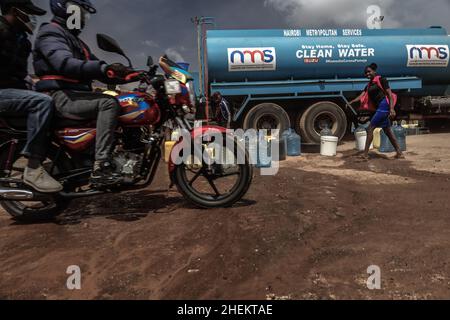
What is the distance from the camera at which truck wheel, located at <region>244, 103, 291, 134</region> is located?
931 cm

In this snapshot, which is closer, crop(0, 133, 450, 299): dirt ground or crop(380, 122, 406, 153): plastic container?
crop(0, 133, 450, 299): dirt ground

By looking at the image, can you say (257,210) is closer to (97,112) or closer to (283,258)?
(283,258)

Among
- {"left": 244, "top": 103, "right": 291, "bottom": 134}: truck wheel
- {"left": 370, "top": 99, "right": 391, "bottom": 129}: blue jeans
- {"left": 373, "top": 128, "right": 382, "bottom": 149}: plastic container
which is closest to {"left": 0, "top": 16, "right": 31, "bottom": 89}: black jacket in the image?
{"left": 370, "top": 99, "right": 391, "bottom": 129}: blue jeans

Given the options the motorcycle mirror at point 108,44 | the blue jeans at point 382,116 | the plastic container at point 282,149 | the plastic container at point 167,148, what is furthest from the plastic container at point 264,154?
the motorcycle mirror at point 108,44

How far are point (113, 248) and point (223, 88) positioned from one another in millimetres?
6874

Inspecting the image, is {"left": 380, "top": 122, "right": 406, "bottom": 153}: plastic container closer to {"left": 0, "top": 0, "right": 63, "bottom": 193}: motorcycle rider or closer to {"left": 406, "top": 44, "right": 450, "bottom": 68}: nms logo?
{"left": 406, "top": 44, "right": 450, "bottom": 68}: nms logo

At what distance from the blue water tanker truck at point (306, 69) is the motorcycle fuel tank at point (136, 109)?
584 cm

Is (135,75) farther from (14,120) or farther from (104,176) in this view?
(14,120)

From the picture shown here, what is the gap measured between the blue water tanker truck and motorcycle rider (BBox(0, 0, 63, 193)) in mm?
5973

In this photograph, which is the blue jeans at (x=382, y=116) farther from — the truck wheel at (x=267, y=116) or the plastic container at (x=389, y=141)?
the truck wheel at (x=267, y=116)

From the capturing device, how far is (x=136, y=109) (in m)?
3.53

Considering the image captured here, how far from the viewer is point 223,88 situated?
9.31 meters

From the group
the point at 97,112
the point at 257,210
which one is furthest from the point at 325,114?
the point at 97,112

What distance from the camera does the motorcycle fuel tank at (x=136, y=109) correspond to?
Result: 3.52 metres
